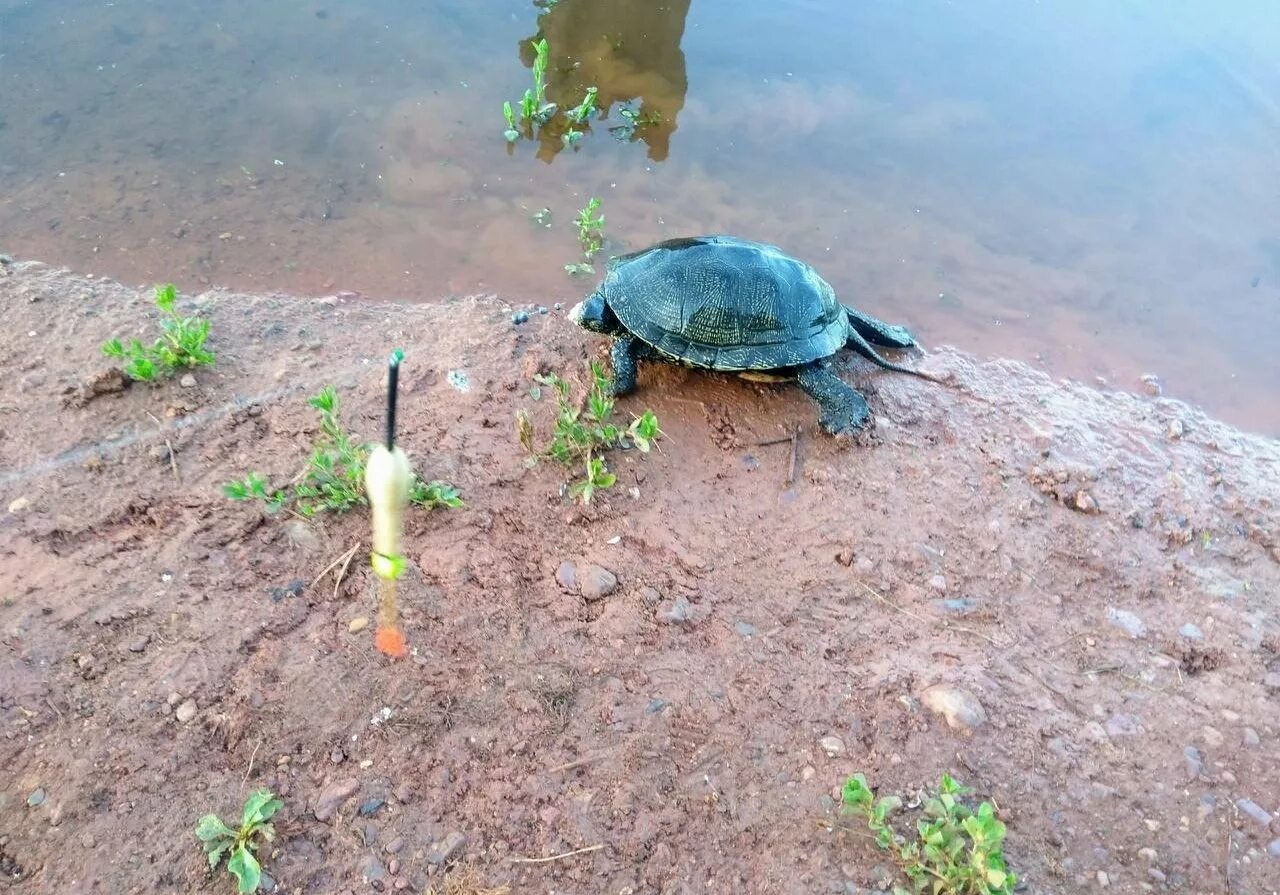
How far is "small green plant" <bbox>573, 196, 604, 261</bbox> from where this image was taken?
5215 millimetres

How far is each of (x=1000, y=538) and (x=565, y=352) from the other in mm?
2247

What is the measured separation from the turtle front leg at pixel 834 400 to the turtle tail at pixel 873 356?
383 millimetres

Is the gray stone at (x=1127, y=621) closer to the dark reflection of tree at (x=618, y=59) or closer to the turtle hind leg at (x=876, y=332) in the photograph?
the turtle hind leg at (x=876, y=332)

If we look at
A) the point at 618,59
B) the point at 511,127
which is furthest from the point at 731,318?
the point at 618,59

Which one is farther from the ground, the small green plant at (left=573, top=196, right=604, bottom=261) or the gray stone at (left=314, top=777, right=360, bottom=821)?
the small green plant at (left=573, top=196, right=604, bottom=261)

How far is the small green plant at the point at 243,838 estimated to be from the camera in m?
2.06

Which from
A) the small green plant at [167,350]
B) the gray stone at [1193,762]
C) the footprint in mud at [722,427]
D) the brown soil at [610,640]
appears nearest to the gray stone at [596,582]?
the brown soil at [610,640]

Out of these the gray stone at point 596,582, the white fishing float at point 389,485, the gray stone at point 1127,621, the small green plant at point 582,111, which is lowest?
the gray stone at point 596,582

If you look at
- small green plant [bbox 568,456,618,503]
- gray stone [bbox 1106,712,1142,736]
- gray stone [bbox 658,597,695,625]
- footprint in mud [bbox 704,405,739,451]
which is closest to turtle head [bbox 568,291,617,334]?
footprint in mud [bbox 704,405,739,451]

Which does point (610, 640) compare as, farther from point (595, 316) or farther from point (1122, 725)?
point (595, 316)

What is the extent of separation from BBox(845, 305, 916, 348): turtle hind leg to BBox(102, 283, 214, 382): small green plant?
130 inches

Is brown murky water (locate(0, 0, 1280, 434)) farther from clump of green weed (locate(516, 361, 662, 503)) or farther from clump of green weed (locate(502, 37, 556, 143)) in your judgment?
clump of green weed (locate(516, 361, 662, 503))

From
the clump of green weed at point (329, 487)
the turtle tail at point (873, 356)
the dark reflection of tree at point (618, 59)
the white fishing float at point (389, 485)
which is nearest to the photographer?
the white fishing float at point (389, 485)

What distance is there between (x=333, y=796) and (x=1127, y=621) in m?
2.93
